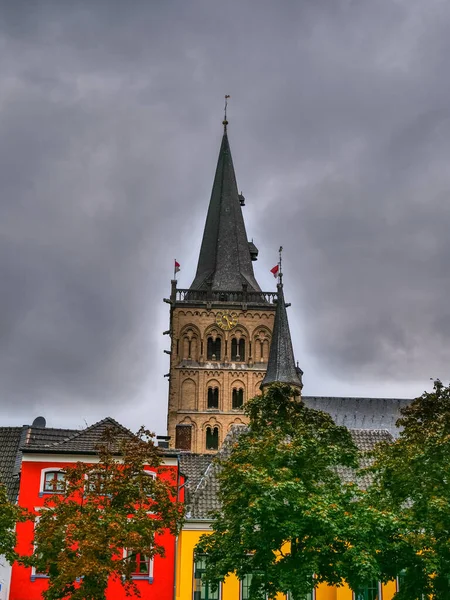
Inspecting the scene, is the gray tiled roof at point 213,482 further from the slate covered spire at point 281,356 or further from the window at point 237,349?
the window at point 237,349

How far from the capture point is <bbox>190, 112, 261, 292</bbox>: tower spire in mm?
100312

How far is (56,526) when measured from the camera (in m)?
28.0

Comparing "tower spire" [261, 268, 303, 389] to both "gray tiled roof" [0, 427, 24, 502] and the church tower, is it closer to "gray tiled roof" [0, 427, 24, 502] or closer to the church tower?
the church tower

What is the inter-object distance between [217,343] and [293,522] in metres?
68.9

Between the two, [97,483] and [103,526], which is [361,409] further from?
[103,526]

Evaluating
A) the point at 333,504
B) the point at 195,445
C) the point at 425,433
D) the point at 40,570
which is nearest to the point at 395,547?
the point at 333,504

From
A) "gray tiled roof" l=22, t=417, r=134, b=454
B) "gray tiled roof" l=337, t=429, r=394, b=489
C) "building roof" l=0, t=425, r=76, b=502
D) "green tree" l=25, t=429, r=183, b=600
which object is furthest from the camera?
"gray tiled roof" l=337, t=429, r=394, b=489

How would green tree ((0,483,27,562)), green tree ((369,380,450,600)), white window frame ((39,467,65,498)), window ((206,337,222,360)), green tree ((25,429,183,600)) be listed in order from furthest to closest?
1. window ((206,337,222,360))
2. white window frame ((39,467,65,498))
3. green tree ((0,483,27,562))
4. green tree ((369,380,450,600))
5. green tree ((25,429,183,600))

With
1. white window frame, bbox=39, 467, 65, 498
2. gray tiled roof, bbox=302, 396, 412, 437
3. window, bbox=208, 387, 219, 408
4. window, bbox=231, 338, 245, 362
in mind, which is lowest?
white window frame, bbox=39, 467, 65, 498

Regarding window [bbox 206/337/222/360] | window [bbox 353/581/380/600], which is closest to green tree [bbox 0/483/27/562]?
window [bbox 353/581/380/600]

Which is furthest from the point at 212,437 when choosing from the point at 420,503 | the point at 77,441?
the point at 420,503

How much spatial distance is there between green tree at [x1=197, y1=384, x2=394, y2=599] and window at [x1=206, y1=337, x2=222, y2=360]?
65.3 meters

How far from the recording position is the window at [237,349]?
96125 mm

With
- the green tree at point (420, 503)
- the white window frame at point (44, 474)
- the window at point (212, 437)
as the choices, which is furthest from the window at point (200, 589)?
the window at point (212, 437)
